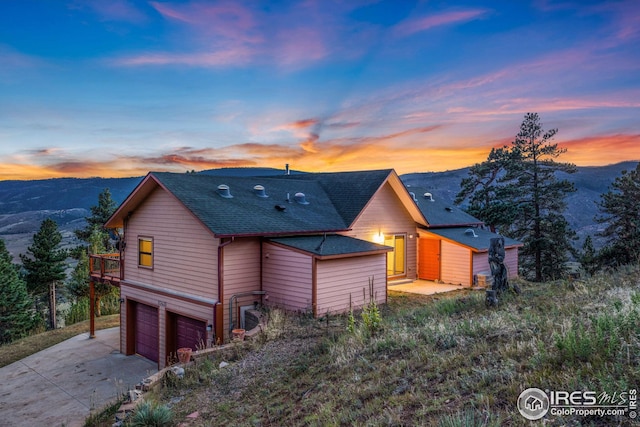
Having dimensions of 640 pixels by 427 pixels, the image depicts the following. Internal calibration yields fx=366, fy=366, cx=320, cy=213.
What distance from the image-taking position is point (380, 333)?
→ 7629 millimetres

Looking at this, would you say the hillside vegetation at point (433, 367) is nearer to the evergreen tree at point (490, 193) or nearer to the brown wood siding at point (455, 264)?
the brown wood siding at point (455, 264)

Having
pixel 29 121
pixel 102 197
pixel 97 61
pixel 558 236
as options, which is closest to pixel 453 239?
pixel 558 236

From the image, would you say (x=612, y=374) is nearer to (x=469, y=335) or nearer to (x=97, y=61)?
(x=469, y=335)

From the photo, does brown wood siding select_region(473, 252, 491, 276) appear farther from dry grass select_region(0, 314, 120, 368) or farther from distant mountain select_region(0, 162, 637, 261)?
distant mountain select_region(0, 162, 637, 261)

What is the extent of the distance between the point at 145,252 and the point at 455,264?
539 inches

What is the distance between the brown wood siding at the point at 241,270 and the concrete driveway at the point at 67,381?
3.49 m

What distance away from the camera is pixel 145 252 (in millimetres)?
15109

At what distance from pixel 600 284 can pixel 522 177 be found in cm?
2177

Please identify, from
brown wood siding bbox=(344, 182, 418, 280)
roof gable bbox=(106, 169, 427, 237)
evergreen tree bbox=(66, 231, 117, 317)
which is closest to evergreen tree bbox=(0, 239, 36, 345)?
evergreen tree bbox=(66, 231, 117, 317)

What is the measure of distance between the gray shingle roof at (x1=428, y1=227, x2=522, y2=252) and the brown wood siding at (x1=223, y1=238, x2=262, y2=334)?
944 cm

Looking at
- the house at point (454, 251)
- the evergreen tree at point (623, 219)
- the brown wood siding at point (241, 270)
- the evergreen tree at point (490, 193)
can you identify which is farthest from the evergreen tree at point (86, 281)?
the evergreen tree at point (623, 219)

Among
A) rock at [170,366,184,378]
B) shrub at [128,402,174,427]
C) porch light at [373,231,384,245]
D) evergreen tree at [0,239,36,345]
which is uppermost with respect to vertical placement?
porch light at [373,231,384,245]

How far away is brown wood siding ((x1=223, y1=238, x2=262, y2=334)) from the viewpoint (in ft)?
38.2

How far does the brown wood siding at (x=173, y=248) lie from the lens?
39.6 feet
